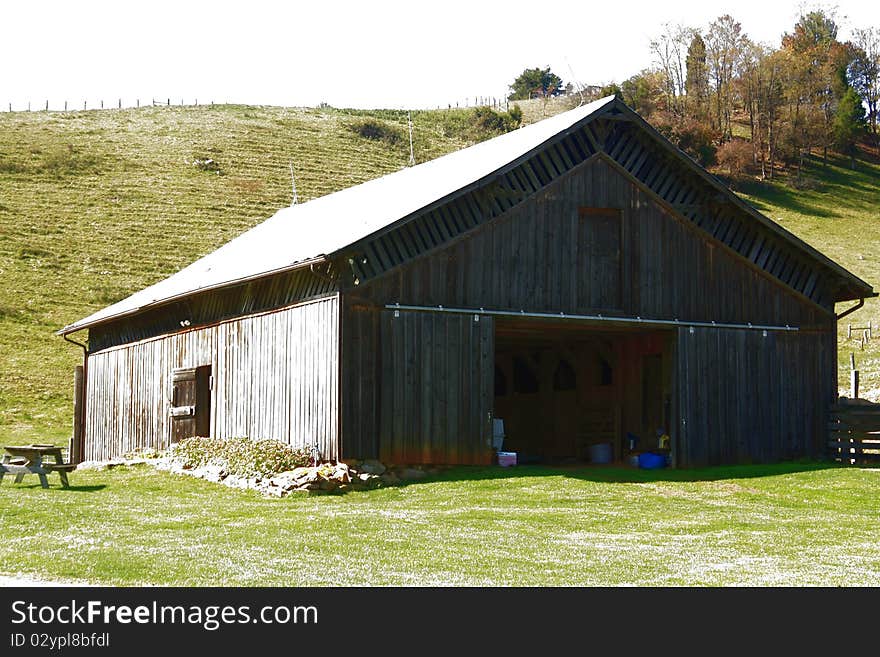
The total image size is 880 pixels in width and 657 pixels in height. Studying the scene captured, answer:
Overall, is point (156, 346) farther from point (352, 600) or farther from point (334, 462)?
point (352, 600)

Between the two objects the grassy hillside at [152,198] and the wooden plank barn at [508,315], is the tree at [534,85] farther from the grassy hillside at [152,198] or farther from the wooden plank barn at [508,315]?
the wooden plank barn at [508,315]

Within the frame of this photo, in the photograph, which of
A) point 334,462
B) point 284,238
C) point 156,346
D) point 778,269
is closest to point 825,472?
point 778,269

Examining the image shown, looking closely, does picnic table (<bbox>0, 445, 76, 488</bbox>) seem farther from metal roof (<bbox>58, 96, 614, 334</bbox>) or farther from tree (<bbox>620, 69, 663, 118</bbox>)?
tree (<bbox>620, 69, 663, 118</bbox>)

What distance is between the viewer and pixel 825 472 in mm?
24328

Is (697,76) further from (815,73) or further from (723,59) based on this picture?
(815,73)

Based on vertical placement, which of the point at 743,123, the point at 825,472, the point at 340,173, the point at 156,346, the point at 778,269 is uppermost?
the point at 743,123

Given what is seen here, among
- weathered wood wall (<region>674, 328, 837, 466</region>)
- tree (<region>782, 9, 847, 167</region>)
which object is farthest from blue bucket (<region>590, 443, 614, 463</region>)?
tree (<region>782, 9, 847, 167</region>)

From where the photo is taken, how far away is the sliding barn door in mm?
22594

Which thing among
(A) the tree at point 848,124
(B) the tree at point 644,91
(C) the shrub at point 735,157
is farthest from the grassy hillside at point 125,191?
(A) the tree at point 848,124

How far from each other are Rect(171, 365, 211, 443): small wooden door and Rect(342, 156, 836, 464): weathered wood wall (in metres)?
6.38

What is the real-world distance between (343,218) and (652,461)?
890 cm

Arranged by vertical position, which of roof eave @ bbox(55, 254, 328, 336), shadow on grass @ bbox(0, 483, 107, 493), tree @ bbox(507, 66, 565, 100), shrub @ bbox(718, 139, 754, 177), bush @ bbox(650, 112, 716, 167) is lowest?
shadow on grass @ bbox(0, 483, 107, 493)

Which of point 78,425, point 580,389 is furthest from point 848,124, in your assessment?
point 78,425

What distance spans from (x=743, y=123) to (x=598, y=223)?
75.6 metres
